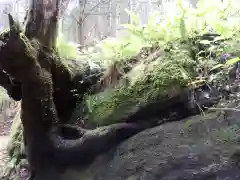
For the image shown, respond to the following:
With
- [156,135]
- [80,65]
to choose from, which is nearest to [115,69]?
[80,65]

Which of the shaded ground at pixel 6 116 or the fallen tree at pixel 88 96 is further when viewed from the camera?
the shaded ground at pixel 6 116

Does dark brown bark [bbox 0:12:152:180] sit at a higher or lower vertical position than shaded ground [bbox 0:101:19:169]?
higher

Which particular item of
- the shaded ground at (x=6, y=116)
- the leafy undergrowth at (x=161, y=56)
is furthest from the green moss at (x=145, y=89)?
the shaded ground at (x=6, y=116)

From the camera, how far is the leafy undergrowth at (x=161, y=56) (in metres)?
3.22

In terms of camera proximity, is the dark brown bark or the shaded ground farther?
the shaded ground

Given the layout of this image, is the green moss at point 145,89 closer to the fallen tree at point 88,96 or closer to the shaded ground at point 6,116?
the fallen tree at point 88,96

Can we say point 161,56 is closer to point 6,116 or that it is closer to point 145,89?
point 145,89

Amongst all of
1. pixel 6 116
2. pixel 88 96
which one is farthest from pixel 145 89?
pixel 6 116

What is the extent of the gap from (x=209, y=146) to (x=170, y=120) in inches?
24.0

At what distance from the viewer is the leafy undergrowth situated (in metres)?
3.22

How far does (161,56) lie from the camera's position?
3.55m

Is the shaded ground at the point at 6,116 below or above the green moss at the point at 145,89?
below

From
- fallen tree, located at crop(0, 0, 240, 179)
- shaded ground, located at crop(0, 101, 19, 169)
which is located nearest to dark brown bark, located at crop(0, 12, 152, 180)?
fallen tree, located at crop(0, 0, 240, 179)

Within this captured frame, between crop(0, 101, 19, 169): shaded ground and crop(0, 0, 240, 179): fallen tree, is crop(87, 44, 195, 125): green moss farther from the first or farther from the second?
crop(0, 101, 19, 169): shaded ground
